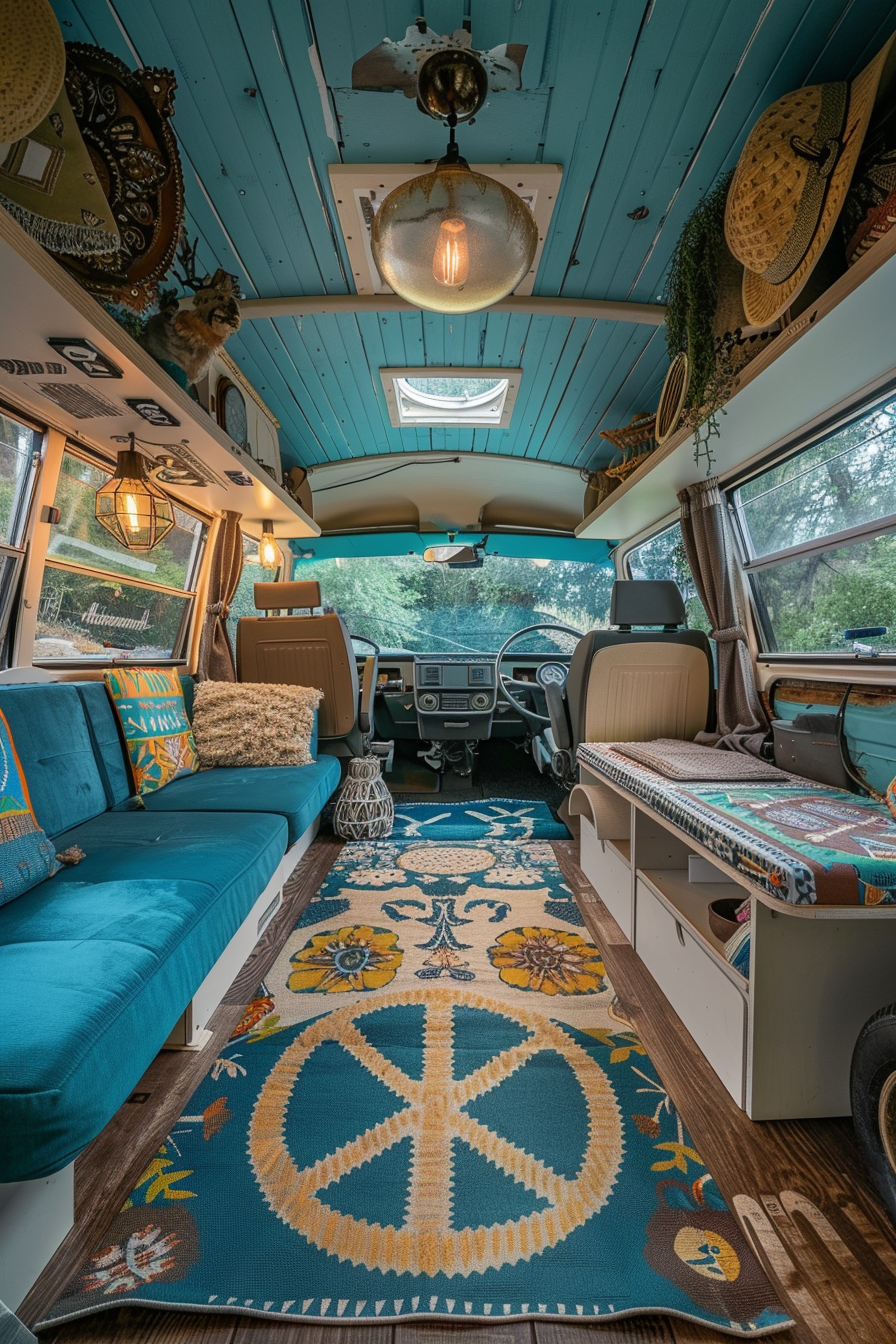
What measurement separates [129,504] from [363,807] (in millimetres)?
1926

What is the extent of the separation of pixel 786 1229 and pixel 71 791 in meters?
2.16

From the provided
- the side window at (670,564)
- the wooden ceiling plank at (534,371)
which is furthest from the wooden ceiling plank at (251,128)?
the side window at (670,564)

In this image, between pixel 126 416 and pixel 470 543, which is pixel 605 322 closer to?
pixel 126 416

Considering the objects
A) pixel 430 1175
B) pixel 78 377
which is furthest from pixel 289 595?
pixel 430 1175

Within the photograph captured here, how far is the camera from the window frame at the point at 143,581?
2.55m

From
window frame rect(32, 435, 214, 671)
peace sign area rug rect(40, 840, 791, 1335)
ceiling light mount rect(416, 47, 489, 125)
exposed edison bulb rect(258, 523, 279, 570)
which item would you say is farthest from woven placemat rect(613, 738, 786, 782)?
exposed edison bulb rect(258, 523, 279, 570)

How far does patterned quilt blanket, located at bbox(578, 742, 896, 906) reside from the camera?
3.76 feet

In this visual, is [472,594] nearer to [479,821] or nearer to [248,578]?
[248,578]

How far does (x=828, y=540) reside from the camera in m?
2.39

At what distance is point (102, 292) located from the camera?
174 cm

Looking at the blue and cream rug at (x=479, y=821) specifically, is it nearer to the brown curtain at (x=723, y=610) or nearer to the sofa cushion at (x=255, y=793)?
the sofa cushion at (x=255, y=793)

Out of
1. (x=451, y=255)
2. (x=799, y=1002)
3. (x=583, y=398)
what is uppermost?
(x=583, y=398)

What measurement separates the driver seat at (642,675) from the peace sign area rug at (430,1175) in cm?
136

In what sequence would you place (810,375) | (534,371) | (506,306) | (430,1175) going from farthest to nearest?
(534,371) → (506,306) → (810,375) → (430,1175)
